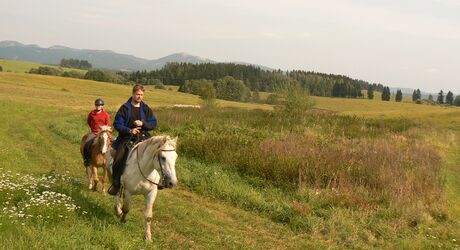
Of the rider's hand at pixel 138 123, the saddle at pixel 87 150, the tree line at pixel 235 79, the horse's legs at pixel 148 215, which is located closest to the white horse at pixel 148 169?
the horse's legs at pixel 148 215

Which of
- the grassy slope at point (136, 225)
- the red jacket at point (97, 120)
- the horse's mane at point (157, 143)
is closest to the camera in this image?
the grassy slope at point (136, 225)

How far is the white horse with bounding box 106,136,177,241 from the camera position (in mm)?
6727

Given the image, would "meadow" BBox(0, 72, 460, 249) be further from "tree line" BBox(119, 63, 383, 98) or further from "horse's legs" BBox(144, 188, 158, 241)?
"tree line" BBox(119, 63, 383, 98)

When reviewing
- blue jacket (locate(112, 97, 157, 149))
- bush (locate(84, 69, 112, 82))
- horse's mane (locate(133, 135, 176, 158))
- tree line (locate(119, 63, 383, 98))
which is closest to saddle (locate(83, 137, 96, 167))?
blue jacket (locate(112, 97, 157, 149))

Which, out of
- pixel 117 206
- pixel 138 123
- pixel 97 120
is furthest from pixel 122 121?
pixel 97 120

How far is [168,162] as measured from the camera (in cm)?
662

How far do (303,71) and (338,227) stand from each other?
16358cm

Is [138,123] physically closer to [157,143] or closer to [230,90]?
[157,143]

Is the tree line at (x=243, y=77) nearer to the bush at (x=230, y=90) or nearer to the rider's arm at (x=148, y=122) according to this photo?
the bush at (x=230, y=90)

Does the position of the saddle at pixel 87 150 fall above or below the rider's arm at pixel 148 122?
below

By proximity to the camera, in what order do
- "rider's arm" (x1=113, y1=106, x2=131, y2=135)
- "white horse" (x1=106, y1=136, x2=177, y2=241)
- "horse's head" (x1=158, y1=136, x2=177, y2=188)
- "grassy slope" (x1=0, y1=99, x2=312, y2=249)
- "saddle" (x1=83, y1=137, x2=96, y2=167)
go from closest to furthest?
1. "grassy slope" (x1=0, y1=99, x2=312, y2=249)
2. "horse's head" (x1=158, y1=136, x2=177, y2=188)
3. "white horse" (x1=106, y1=136, x2=177, y2=241)
4. "rider's arm" (x1=113, y1=106, x2=131, y2=135)
5. "saddle" (x1=83, y1=137, x2=96, y2=167)

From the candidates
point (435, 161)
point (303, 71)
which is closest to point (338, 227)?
point (435, 161)

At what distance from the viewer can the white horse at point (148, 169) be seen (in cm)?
673

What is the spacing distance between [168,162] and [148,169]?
2.67 feet
